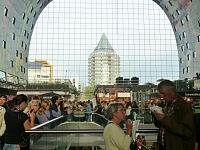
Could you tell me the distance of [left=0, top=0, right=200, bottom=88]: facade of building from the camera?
44.1 m

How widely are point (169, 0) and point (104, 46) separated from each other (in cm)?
1477

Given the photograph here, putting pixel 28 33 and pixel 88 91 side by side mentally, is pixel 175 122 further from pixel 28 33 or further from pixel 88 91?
pixel 88 91

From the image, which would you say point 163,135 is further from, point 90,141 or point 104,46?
point 104,46

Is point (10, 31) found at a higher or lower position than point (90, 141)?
higher

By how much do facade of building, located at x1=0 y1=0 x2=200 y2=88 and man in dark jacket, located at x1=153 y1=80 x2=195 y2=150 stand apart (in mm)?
35998

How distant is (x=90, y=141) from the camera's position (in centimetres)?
729

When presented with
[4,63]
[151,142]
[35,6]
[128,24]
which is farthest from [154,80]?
[151,142]

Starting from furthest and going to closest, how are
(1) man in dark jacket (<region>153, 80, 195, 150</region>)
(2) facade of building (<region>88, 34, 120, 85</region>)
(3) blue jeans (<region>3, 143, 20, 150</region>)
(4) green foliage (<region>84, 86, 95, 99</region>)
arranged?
(2) facade of building (<region>88, 34, 120, 85</region>) → (4) green foliage (<region>84, 86, 95, 99</region>) → (3) blue jeans (<region>3, 143, 20, 150</region>) → (1) man in dark jacket (<region>153, 80, 195, 150</region>)

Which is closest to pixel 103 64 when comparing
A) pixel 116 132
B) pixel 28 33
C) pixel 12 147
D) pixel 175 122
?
pixel 28 33

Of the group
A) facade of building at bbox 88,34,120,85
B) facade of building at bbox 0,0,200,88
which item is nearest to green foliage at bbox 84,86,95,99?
facade of building at bbox 88,34,120,85

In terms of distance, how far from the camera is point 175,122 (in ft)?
14.3

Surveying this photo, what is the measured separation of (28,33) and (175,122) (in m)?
53.8

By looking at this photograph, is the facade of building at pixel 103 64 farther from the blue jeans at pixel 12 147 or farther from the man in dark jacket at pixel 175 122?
the man in dark jacket at pixel 175 122

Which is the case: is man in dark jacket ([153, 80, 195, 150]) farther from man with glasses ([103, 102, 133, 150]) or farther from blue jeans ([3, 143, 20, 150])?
blue jeans ([3, 143, 20, 150])
